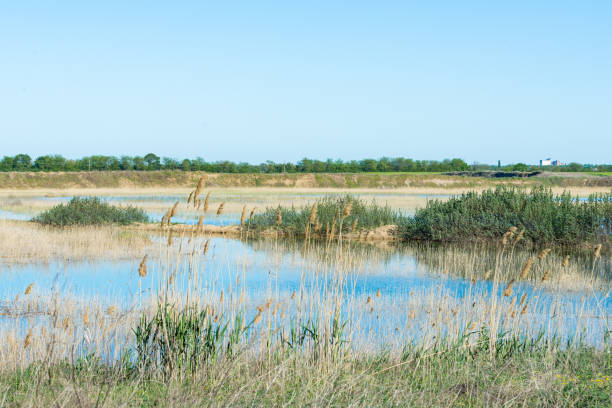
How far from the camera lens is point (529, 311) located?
9984mm

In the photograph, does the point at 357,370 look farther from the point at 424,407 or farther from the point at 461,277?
the point at 461,277

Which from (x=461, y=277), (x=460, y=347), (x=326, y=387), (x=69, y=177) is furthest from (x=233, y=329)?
(x=69, y=177)

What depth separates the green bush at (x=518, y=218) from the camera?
19844 mm

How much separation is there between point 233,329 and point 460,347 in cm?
263

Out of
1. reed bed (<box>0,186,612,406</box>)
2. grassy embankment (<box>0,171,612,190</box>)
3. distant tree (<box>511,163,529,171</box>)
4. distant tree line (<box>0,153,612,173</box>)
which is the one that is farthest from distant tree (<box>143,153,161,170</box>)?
reed bed (<box>0,186,612,406</box>)

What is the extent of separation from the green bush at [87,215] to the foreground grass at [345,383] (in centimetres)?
1884

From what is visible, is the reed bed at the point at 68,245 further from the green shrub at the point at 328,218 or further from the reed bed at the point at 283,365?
the reed bed at the point at 283,365

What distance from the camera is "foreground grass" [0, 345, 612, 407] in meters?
4.85

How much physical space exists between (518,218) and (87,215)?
16402 mm

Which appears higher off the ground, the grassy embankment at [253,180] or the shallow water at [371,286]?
the grassy embankment at [253,180]

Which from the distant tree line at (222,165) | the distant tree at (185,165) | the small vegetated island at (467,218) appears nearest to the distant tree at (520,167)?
the distant tree line at (222,165)

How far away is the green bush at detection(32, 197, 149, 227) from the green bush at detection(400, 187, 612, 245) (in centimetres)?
1148

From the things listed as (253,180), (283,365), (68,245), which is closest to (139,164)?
(253,180)

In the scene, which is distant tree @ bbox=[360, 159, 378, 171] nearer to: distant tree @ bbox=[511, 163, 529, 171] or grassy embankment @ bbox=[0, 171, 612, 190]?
grassy embankment @ bbox=[0, 171, 612, 190]
